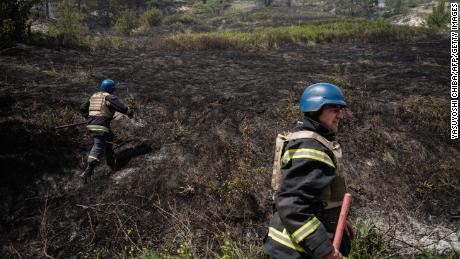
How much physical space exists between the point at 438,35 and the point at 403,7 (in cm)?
4182

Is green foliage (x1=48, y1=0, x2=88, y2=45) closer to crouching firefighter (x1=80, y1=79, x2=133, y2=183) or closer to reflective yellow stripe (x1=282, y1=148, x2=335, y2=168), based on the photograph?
crouching firefighter (x1=80, y1=79, x2=133, y2=183)

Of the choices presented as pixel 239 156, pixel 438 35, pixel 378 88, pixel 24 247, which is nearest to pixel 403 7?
pixel 438 35

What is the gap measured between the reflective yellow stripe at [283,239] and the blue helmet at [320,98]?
901 millimetres

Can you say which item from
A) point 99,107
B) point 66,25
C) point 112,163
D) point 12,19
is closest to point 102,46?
point 66,25

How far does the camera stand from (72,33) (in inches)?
575

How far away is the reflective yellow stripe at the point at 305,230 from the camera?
1.91 m

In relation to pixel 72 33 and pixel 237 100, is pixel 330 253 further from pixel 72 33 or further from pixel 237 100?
pixel 72 33

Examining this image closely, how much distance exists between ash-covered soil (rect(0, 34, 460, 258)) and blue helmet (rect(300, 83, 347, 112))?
6.06ft

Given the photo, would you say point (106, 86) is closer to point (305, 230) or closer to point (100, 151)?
point (100, 151)

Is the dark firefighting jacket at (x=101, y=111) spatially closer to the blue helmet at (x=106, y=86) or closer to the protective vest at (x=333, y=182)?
the blue helmet at (x=106, y=86)

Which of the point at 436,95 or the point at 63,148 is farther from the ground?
the point at 436,95

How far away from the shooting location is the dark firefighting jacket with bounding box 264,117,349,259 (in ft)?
6.28

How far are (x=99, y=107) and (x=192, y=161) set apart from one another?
198cm

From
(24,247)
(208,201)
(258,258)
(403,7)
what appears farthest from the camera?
(403,7)
